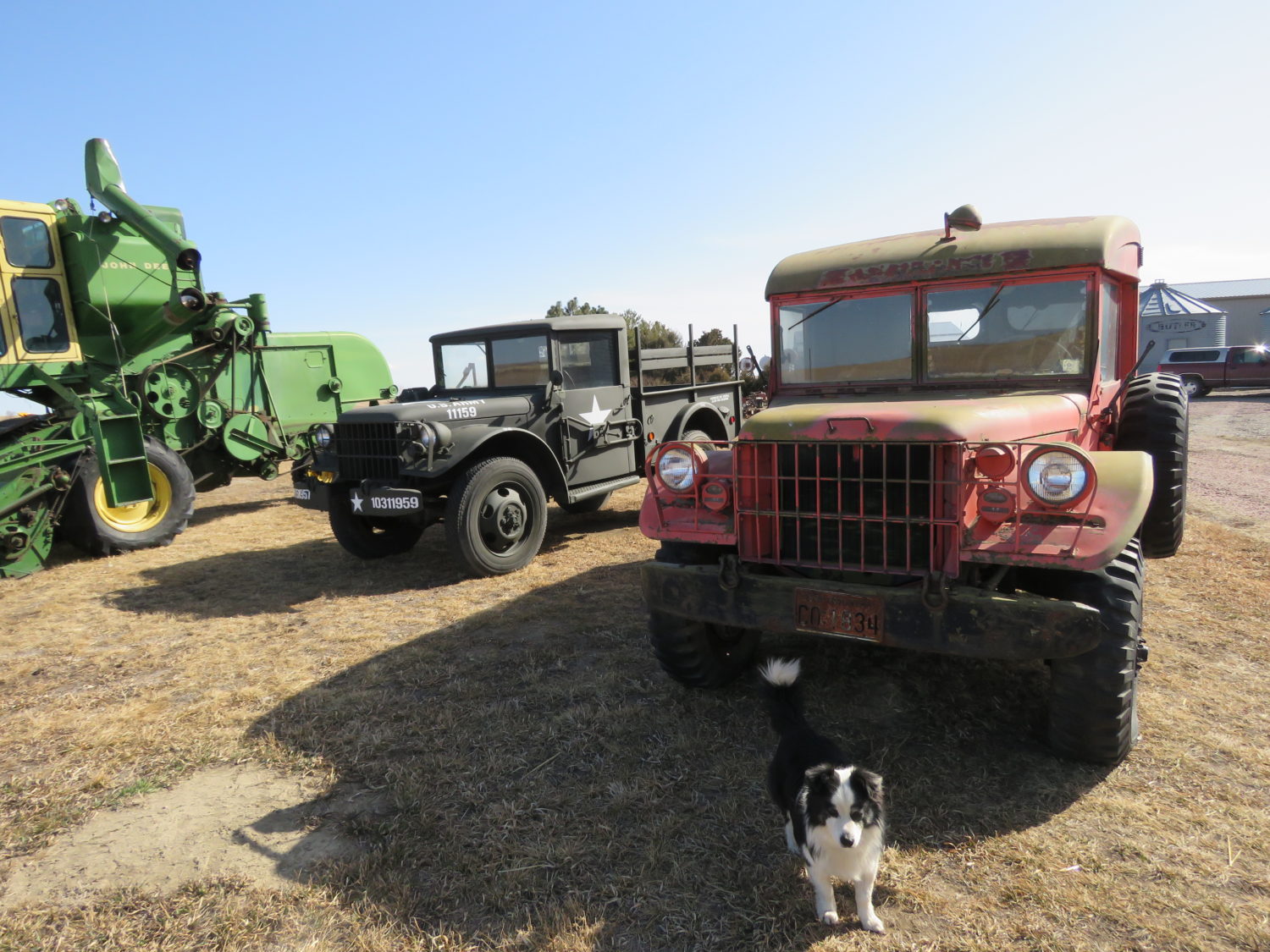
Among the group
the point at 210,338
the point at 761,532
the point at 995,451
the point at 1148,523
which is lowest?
the point at 1148,523

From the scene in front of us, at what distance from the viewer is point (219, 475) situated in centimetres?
1059

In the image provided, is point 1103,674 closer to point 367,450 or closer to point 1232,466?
point 367,450

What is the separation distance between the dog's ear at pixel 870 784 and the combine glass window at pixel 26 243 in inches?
376

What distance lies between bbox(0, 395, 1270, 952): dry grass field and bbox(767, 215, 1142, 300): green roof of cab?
210 centimetres

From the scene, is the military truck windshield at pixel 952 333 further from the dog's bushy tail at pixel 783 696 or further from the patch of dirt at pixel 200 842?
the patch of dirt at pixel 200 842

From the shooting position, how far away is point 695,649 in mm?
3846

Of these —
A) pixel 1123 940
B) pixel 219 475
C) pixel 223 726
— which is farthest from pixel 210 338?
pixel 1123 940

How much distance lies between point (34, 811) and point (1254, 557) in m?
7.80

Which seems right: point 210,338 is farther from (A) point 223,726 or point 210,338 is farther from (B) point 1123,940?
(B) point 1123,940

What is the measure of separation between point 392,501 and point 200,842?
11.7 ft

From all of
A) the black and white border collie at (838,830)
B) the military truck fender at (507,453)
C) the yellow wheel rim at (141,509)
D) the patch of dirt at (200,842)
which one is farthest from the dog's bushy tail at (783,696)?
the yellow wheel rim at (141,509)

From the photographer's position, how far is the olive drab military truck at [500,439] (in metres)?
6.45

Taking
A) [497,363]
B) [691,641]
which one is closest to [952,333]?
[691,641]

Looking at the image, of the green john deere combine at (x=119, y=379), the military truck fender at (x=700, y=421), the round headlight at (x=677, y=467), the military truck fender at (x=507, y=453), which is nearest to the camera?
the round headlight at (x=677, y=467)
